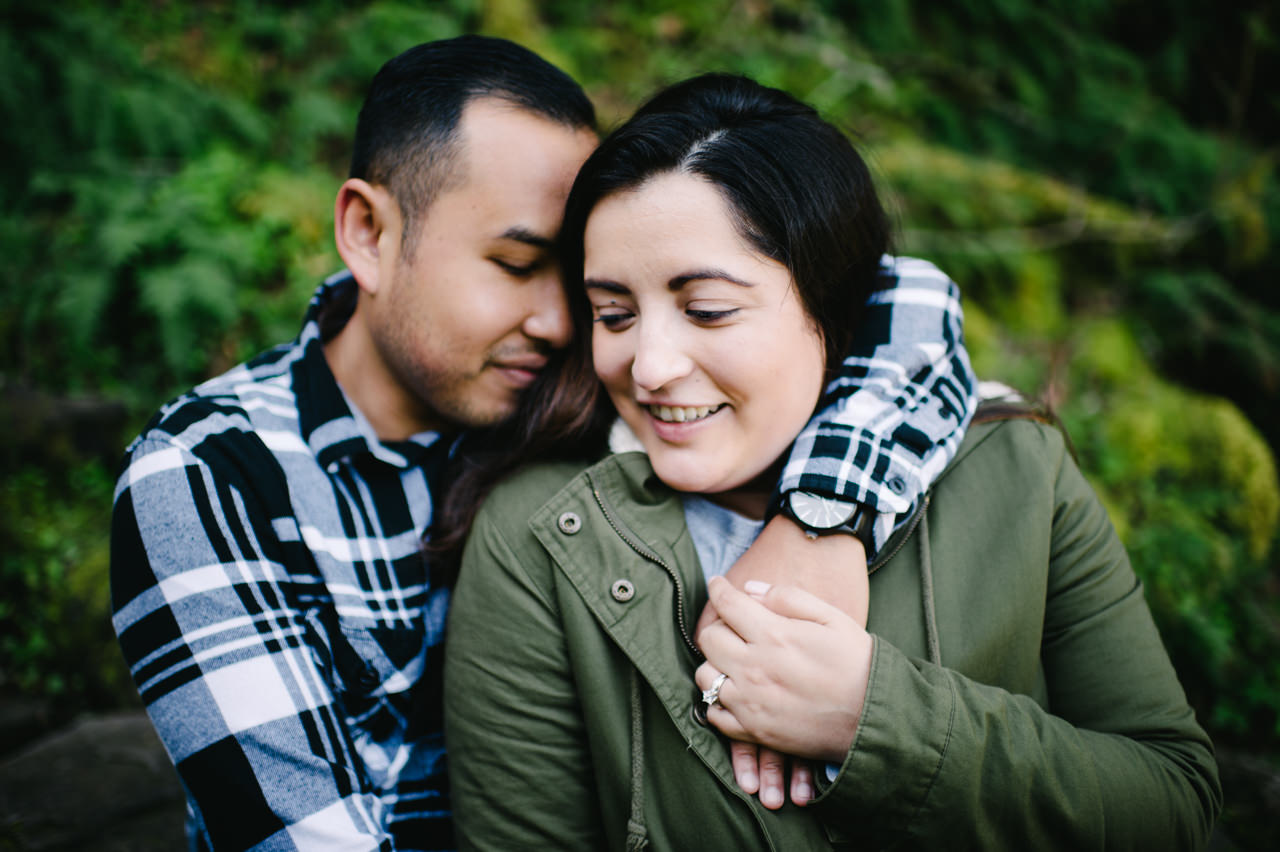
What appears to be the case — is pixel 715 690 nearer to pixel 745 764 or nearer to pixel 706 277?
pixel 745 764

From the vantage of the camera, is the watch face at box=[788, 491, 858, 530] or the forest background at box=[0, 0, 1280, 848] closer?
the watch face at box=[788, 491, 858, 530]

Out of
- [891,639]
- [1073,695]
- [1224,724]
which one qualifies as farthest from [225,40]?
[1224,724]

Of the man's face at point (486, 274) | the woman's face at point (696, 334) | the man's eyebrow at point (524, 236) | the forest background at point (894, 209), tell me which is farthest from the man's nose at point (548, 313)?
the forest background at point (894, 209)

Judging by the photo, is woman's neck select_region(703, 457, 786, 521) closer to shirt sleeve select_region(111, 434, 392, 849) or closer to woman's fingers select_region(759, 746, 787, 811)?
woman's fingers select_region(759, 746, 787, 811)

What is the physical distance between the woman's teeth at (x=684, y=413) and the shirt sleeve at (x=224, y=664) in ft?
3.15

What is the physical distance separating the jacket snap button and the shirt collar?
30.3 inches

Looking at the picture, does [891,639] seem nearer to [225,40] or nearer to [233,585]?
[233,585]

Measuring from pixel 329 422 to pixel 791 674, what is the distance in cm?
128

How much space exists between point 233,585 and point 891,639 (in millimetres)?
1448

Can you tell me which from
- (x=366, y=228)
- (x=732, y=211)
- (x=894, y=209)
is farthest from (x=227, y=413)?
(x=894, y=209)

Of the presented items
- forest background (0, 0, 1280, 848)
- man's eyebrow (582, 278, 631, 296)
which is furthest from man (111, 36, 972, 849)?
forest background (0, 0, 1280, 848)

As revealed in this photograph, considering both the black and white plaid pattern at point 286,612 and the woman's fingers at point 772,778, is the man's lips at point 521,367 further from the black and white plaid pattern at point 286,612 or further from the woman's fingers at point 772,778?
the woman's fingers at point 772,778

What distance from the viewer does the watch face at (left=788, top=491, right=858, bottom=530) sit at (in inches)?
62.2

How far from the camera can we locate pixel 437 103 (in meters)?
2.03
